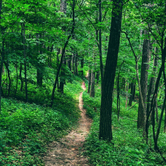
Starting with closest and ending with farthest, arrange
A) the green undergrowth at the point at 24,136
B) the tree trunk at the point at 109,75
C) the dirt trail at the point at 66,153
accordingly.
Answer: the green undergrowth at the point at 24,136 → the dirt trail at the point at 66,153 → the tree trunk at the point at 109,75

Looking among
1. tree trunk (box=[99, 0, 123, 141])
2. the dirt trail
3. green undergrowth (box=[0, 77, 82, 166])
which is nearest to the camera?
green undergrowth (box=[0, 77, 82, 166])

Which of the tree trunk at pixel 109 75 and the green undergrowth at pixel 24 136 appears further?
the tree trunk at pixel 109 75

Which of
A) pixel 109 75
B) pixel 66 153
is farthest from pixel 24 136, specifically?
pixel 109 75

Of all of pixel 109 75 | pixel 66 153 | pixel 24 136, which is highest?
pixel 109 75

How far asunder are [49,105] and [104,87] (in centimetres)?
541

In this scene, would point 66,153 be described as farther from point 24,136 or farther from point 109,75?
point 109,75

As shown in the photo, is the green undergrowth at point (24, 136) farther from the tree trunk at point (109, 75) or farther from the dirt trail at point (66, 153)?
the tree trunk at point (109, 75)

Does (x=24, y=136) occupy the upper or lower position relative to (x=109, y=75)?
lower

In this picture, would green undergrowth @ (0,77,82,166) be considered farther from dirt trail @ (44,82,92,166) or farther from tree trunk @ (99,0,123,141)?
tree trunk @ (99,0,123,141)

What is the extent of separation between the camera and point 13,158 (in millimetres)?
4336

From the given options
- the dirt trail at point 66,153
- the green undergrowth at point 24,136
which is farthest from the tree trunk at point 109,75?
the green undergrowth at point 24,136

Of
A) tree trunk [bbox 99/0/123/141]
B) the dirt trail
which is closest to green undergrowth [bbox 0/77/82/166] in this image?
the dirt trail

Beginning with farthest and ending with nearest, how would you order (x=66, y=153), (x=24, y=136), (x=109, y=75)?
(x=109, y=75), (x=66, y=153), (x=24, y=136)

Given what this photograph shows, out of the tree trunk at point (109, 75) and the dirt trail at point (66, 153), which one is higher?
the tree trunk at point (109, 75)
